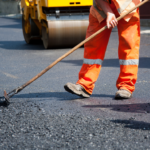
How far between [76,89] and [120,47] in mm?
724

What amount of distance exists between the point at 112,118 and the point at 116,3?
139 centimetres

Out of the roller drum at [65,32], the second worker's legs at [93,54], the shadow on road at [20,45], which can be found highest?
the second worker's legs at [93,54]

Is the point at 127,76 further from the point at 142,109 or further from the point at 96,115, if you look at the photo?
the point at 96,115

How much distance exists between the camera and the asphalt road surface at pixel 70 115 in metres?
2.81

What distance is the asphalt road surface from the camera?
281cm

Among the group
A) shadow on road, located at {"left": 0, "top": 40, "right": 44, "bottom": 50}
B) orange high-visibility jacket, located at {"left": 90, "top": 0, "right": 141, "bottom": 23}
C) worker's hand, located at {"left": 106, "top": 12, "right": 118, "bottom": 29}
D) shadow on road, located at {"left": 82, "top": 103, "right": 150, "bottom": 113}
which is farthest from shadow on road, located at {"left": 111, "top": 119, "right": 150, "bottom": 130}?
shadow on road, located at {"left": 0, "top": 40, "right": 44, "bottom": 50}

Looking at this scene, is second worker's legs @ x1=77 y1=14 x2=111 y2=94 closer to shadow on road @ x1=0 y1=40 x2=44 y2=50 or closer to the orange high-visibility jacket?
the orange high-visibility jacket

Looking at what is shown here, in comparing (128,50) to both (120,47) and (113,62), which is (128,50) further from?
(113,62)

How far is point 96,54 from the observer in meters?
4.20

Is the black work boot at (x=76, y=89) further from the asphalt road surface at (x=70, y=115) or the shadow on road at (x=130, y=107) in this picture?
the shadow on road at (x=130, y=107)

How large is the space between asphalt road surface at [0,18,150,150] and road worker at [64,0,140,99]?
16cm

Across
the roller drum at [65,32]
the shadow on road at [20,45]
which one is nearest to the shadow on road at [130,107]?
the roller drum at [65,32]

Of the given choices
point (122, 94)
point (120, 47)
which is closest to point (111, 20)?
Answer: point (120, 47)

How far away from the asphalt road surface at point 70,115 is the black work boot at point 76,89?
0.28 feet
